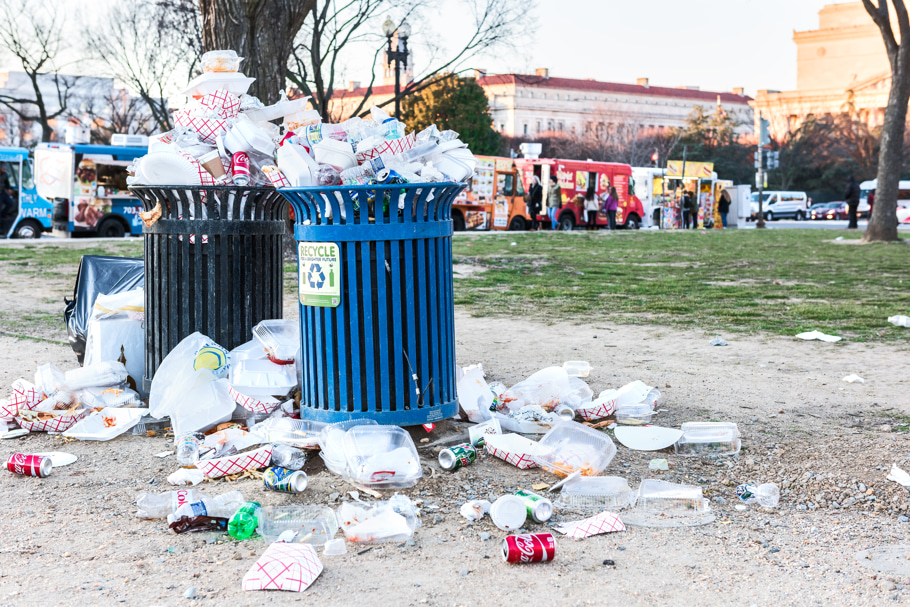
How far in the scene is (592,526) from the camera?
3.09m

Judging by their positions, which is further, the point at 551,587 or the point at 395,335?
the point at 395,335

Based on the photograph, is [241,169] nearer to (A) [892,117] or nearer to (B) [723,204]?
(A) [892,117]

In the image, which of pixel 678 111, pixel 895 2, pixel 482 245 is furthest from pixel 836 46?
pixel 482 245

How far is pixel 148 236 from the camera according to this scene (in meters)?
4.59

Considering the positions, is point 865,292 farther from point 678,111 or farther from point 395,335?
point 678,111

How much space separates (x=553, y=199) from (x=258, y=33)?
18.8 m

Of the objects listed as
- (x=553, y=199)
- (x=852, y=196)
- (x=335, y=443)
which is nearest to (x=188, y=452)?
(x=335, y=443)

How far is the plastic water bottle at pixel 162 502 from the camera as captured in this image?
323cm

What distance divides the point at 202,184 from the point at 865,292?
8.47m

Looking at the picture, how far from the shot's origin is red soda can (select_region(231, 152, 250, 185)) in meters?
4.47

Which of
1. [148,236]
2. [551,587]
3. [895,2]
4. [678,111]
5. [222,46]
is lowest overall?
[551,587]

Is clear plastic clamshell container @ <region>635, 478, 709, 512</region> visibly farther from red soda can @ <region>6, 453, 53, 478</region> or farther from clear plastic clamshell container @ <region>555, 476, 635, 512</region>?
red soda can @ <region>6, 453, 53, 478</region>

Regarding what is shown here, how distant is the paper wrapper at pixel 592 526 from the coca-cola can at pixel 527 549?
0.23 metres

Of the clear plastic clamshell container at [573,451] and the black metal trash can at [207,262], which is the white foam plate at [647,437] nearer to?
the clear plastic clamshell container at [573,451]
